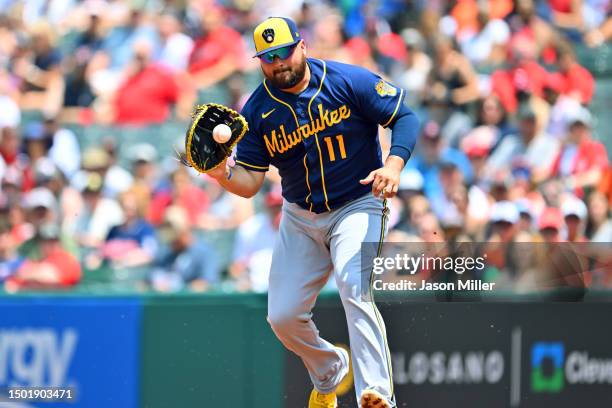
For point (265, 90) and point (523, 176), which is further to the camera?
point (523, 176)

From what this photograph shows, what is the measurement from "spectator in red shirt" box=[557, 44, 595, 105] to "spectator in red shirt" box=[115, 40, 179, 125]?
12.5 ft

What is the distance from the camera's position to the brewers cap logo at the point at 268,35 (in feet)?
17.8

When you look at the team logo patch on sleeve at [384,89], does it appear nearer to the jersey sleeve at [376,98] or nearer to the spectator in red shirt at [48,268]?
the jersey sleeve at [376,98]

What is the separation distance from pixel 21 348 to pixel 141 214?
10.7 feet

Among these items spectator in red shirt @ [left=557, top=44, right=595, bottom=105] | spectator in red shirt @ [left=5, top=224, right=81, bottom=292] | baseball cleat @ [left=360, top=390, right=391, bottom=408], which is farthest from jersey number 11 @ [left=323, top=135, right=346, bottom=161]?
spectator in red shirt @ [left=557, top=44, right=595, bottom=105]

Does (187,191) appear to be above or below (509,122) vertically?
below

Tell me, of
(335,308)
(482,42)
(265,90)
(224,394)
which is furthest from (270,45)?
(482,42)

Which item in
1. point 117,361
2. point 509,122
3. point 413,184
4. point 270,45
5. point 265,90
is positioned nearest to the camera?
point 270,45

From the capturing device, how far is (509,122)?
9.93 m

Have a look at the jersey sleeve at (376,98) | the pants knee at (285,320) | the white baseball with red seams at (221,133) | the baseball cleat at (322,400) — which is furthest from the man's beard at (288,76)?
the baseball cleat at (322,400)

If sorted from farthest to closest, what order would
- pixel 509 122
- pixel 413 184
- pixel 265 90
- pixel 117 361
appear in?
pixel 509 122, pixel 413 184, pixel 117 361, pixel 265 90

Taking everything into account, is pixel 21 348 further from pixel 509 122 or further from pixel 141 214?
pixel 509 122

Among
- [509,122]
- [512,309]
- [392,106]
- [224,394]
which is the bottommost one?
[224,394]

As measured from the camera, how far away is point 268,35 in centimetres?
543
